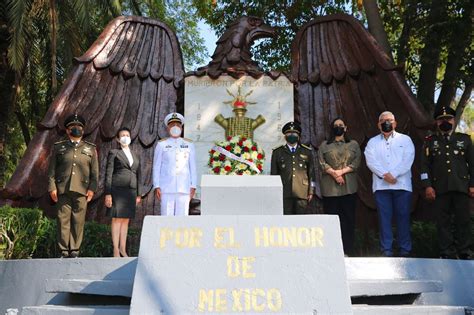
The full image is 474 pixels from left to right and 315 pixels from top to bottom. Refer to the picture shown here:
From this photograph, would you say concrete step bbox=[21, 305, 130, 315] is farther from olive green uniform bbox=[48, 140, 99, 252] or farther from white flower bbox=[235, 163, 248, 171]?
white flower bbox=[235, 163, 248, 171]

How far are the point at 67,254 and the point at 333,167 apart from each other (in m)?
3.04

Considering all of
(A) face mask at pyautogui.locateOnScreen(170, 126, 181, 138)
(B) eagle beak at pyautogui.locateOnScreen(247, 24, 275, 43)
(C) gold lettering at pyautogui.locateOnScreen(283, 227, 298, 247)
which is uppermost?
(B) eagle beak at pyautogui.locateOnScreen(247, 24, 275, 43)

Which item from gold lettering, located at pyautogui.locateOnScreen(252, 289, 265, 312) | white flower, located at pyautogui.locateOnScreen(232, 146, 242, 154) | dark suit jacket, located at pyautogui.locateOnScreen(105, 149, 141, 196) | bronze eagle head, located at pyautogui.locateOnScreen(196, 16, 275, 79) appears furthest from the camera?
bronze eagle head, located at pyautogui.locateOnScreen(196, 16, 275, 79)

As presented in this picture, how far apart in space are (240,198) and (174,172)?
5.98 feet

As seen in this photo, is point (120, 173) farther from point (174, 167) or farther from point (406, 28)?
point (406, 28)

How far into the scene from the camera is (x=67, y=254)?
5.67m

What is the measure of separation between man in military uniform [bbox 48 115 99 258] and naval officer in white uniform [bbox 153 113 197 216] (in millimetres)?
738

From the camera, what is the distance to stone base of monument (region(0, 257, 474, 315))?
4059 millimetres

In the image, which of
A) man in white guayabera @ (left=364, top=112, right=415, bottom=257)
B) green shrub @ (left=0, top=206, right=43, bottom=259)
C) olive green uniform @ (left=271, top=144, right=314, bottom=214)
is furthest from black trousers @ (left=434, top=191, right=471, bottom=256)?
green shrub @ (left=0, top=206, right=43, bottom=259)

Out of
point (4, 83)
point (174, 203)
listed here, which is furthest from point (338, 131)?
point (4, 83)

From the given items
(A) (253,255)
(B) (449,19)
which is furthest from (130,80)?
(B) (449,19)

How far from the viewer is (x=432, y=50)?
10.4 m

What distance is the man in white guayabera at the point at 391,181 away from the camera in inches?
233

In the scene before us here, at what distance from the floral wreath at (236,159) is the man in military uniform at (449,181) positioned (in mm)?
1836
